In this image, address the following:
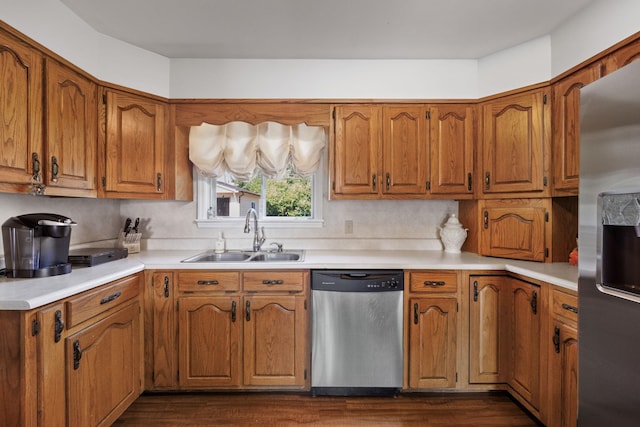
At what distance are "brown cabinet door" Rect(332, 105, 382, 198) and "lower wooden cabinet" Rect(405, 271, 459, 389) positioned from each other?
773mm

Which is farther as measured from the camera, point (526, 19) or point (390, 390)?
point (390, 390)

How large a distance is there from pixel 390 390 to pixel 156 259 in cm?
180

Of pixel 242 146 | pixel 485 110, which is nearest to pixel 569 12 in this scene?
pixel 485 110

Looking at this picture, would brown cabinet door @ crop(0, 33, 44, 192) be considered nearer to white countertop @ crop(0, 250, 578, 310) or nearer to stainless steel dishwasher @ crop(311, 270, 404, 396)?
Answer: white countertop @ crop(0, 250, 578, 310)

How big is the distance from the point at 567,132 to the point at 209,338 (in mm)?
2577

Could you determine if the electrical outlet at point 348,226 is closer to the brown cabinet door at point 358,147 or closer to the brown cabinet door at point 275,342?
the brown cabinet door at point 358,147

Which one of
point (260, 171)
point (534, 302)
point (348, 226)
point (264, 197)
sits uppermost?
point (260, 171)

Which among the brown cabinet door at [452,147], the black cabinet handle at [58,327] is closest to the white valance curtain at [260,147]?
the brown cabinet door at [452,147]

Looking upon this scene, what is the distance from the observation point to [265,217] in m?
3.07

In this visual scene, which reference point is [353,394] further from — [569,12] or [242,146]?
[569,12]

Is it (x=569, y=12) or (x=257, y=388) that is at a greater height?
(x=569, y=12)

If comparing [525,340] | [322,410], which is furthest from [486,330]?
[322,410]

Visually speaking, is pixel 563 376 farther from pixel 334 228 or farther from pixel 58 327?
pixel 58 327

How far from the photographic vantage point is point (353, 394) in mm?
2330
